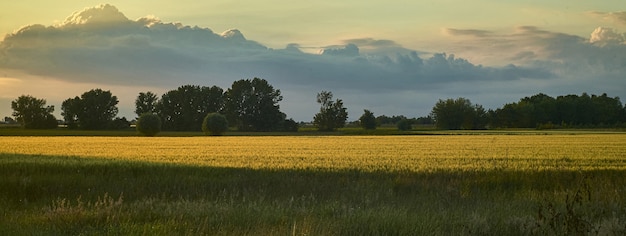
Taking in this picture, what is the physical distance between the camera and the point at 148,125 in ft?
301

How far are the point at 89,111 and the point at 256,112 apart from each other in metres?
33.9

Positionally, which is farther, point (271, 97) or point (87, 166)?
point (271, 97)

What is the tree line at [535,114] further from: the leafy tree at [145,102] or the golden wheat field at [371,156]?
the golden wheat field at [371,156]

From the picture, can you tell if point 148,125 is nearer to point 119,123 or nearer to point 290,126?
point 119,123

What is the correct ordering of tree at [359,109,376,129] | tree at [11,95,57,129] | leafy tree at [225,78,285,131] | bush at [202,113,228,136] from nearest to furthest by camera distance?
bush at [202,113,228,136], tree at [11,95,57,129], leafy tree at [225,78,285,131], tree at [359,109,376,129]

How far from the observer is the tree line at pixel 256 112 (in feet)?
399

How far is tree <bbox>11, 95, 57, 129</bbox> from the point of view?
118 metres

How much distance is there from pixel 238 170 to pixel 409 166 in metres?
6.39

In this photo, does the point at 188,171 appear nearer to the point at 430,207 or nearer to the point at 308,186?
the point at 308,186

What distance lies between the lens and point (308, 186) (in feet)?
60.6

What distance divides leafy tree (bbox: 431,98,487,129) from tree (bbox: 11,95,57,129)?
89.1 metres

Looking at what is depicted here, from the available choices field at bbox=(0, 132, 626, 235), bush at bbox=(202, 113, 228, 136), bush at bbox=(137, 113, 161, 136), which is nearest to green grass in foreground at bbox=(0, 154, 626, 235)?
field at bbox=(0, 132, 626, 235)

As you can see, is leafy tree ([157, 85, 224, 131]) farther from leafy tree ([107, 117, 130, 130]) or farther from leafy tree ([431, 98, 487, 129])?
leafy tree ([431, 98, 487, 129])

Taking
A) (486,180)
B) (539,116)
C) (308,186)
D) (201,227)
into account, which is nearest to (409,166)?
(486,180)
